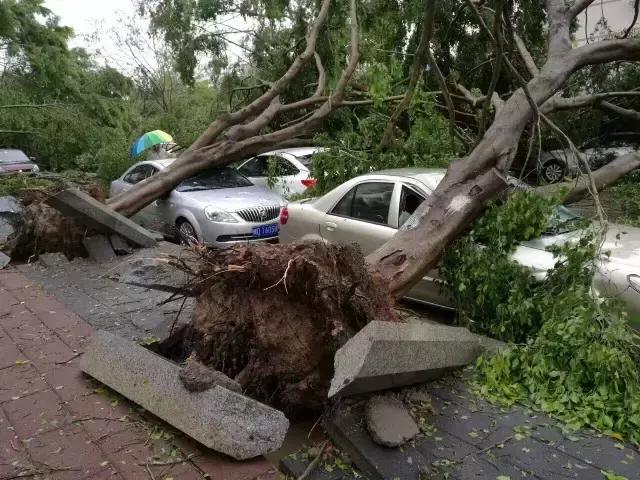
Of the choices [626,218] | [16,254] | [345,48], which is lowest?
[16,254]

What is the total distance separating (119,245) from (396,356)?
6047 mm

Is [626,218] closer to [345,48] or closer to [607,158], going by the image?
[607,158]

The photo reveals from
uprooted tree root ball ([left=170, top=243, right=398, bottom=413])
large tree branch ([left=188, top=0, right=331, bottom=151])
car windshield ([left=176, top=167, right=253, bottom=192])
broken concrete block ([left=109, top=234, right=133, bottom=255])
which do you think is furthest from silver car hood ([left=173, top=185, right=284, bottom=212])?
uprooted tree root ball ([left=170, top=243, right=398, bottom=413])

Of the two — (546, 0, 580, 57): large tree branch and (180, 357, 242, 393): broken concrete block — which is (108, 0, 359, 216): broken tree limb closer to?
(546, 0, 580, 57): large tree branch

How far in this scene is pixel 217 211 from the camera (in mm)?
8164

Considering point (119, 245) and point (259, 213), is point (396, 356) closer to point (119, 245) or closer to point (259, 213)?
point (259, 213)

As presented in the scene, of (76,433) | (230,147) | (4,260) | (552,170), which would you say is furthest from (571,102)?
(4,260)

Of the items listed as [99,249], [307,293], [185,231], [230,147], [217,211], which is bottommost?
[99,249]

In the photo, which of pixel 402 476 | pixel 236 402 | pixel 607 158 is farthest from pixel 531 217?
pixel 607 158

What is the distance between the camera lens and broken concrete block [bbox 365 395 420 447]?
9.98 feet

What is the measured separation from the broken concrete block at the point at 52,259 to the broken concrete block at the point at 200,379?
5130mm

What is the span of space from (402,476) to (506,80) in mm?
10763

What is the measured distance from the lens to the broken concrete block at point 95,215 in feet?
23.7

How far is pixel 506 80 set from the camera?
11719 mm
